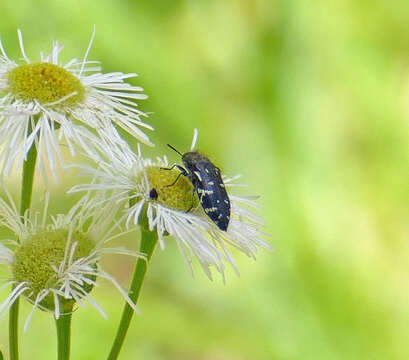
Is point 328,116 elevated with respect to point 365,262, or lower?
elevated

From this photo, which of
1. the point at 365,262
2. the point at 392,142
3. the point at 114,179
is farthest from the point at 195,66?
the point at 114,179

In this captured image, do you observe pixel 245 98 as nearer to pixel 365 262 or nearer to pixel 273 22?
pixel 273 22

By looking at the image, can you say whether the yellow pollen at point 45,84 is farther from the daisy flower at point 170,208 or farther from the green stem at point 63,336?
the green stem at point 63,336

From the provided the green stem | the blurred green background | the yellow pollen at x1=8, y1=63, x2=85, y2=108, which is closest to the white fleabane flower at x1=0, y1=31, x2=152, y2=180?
the yellow pollen at x1=8, y1=63, x2=85, y2=108

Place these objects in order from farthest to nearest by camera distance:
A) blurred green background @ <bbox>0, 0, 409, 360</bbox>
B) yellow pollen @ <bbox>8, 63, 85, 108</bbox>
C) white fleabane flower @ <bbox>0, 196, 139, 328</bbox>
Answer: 1. blurred green background @ <bbox>0, 0, 409, 360</bbox>
2. yellow pollen @ <bbox>8, 63, 85, 108</bbox>
3. white fleabane flower @ <bbox>0, 196, 139, 328</bbox>

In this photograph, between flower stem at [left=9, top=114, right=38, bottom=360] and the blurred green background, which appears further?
the blurred green background

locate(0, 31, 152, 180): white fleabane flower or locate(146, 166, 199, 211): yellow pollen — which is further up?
locate(0, 31, 152, 180): white fleabane flower

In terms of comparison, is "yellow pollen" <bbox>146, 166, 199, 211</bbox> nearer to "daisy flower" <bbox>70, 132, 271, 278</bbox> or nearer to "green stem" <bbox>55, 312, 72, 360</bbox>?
"daisy flower" <bbox>70, 132, 271, 278</bbox>
